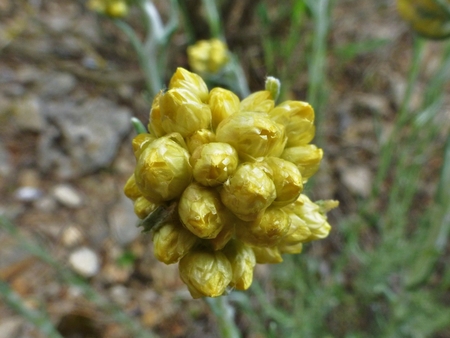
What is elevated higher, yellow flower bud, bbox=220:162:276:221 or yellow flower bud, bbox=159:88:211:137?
yellow flower bud, bbox=159:88:211:137

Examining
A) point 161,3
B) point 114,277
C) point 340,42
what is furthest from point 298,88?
point 114,277

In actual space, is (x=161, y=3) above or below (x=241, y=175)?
below

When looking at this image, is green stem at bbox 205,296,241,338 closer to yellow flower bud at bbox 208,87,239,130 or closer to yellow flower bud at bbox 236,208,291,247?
yellow flower bud at bbox 236,208,291,247

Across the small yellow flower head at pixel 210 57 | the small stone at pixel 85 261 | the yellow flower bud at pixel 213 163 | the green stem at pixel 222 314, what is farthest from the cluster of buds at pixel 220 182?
the small stone at pixel 85 261

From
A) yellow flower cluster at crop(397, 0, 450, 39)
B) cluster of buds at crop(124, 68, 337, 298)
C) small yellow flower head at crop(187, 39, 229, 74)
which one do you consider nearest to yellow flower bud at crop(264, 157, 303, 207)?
cluster of buds at crop(124, 68, 337, 298)

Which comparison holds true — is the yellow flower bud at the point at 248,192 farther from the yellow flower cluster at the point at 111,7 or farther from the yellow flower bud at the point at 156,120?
the yellow flower cluster at the point at 111,7

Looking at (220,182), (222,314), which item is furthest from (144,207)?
(222,314)

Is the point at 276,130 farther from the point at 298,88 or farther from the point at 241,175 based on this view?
the point at 298,88

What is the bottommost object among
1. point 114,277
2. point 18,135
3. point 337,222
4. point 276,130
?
point 337,222
